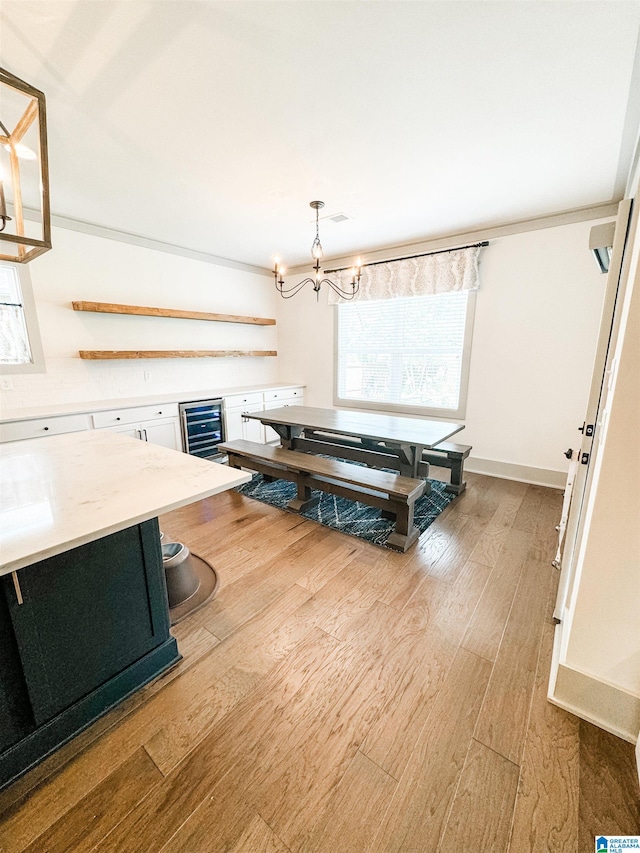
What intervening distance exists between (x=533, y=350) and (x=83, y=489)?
3.78 metres

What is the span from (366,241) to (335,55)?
99.3 inches

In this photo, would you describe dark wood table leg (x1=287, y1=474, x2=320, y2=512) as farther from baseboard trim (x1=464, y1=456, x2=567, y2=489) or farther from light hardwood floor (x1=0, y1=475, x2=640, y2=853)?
baseboard trim (x1=464, y1=456, x2=567, y2=489)

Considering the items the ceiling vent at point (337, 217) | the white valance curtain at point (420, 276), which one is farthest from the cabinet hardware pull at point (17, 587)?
the white valance curtain at point (420, 276)

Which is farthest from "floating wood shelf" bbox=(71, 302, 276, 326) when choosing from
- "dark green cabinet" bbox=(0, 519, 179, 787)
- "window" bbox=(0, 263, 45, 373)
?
"dark green cabinet" bbox=(0, 519, 179, 787)

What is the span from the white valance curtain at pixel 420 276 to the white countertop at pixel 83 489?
335 centimetres

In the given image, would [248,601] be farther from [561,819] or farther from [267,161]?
[267,161]

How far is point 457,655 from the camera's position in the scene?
4.99ft

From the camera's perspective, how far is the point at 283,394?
4.89m

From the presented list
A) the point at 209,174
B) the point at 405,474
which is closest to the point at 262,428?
the point at 405,474

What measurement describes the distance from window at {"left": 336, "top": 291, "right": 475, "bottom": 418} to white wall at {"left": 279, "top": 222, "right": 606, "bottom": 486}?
0.57 ft

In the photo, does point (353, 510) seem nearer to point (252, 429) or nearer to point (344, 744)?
point (344, 744)

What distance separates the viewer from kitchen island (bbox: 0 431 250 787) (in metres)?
0.99

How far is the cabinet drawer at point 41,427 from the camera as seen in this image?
8.60 feet

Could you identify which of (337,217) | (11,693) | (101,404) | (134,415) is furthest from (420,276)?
(11,693)
